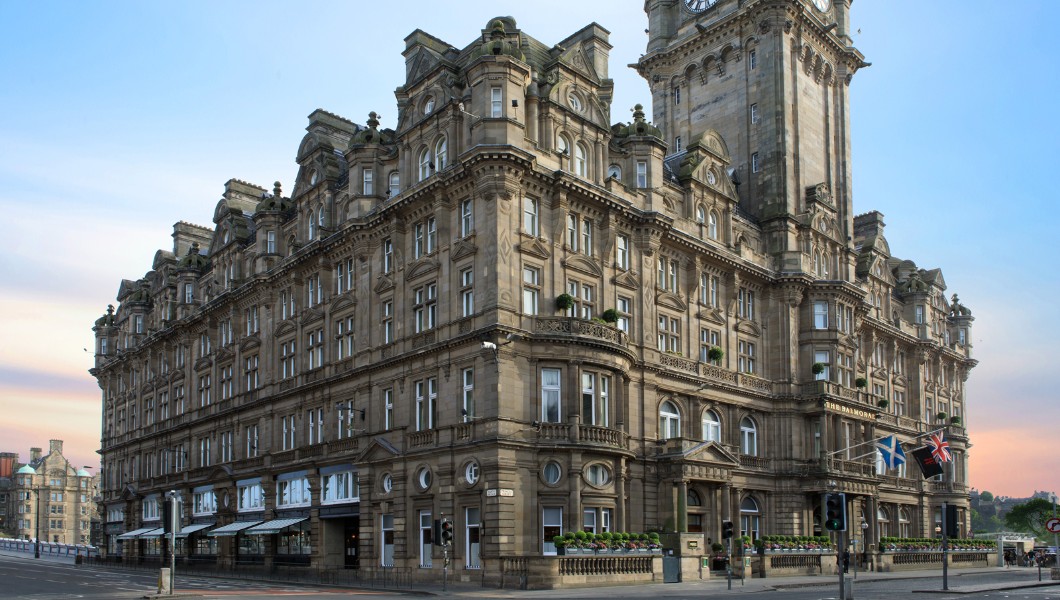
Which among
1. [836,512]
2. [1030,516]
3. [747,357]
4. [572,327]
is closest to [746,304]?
[747,357]

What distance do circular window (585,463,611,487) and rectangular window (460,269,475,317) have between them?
8.91 m

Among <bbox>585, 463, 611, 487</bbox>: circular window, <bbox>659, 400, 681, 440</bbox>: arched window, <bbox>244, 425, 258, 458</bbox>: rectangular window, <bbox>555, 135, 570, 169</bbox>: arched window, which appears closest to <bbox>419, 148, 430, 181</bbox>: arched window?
<bbox>555, 135, 570, 169</bbox>: arched window

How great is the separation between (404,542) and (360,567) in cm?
424

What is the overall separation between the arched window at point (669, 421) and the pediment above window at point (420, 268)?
14.2 meters

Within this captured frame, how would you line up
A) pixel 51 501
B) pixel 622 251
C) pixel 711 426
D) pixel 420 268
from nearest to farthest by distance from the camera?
1. pixel 420 268
2. pixel 622 251
3. pixel 711 426
4. pixel 51 501

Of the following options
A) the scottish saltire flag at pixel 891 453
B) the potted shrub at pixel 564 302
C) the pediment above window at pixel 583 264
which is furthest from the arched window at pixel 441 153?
the scottish saltire flag at pixel 891 453

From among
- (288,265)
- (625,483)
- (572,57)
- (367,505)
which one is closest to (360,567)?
(367,505)

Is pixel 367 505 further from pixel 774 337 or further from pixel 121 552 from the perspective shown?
pixel 121 552

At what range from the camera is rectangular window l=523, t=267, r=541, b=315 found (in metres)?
49.1

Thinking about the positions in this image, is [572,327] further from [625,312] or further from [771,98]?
[771,98]

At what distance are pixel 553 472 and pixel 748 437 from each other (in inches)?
753

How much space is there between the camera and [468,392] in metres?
48.3

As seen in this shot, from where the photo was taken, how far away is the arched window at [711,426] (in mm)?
59094

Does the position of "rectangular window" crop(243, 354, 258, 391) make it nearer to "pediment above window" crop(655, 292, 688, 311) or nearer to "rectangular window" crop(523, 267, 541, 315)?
"rectangular window" crop(523, 267, 541, 315)
